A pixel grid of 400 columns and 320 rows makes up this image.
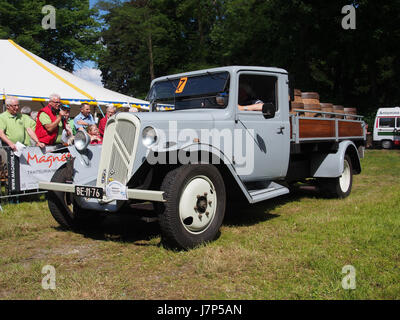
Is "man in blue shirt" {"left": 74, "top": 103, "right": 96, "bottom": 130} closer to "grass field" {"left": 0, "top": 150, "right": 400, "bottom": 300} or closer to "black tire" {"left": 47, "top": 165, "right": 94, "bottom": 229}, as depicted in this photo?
"grass field" {"left": 0, "top": 150, "right": 400, "bottom": 300}

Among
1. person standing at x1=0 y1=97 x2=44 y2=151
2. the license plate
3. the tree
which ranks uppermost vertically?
the tree

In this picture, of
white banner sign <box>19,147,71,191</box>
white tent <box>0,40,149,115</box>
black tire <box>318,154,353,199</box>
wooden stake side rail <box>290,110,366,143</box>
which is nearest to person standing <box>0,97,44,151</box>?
white banner sign <box>19,147,71,191</box>

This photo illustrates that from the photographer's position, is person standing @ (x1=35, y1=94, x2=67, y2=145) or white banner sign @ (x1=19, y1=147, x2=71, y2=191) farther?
person standing @ (x1=35, y1=94, x2=67, y2=145)

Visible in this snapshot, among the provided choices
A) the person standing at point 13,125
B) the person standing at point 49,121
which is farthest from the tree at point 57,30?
the person standing at point 49,121

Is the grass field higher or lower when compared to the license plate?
lower

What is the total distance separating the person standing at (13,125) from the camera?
6914 mm

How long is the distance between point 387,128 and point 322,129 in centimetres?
1684

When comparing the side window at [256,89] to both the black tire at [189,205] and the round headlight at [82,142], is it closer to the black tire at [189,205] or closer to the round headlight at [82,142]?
the black tire at [189,205]

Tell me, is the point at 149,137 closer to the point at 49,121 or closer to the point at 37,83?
the point at 49,121

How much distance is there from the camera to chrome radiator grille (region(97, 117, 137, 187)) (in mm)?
4020

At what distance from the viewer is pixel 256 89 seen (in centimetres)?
526

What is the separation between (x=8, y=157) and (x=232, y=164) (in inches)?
156

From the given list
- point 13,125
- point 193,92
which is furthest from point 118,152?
point 13,125

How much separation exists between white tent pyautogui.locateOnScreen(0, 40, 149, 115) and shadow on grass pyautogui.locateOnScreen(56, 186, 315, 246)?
16.2 ft
